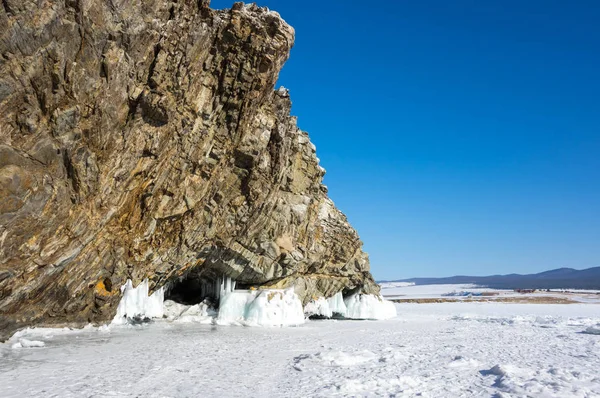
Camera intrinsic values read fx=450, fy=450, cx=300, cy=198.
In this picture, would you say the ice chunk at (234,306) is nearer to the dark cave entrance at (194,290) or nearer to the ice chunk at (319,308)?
the dark cave entrance at (194,290)

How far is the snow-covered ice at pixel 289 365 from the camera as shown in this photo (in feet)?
43.6

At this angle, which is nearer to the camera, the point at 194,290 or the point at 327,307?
the point at 194,290

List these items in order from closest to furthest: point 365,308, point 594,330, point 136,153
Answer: point 136,153, point 594,330, point 365,308

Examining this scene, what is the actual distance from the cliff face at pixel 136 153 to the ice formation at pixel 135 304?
79 centimetres

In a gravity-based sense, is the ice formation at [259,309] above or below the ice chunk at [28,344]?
above

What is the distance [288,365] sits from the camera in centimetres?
1725

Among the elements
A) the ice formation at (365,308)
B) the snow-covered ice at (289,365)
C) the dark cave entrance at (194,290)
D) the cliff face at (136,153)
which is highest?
the cliff face at (136,153)

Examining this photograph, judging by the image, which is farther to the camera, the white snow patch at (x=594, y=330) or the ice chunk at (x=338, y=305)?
the ice chunk at (x=338, y=305)

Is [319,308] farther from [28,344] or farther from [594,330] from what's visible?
[28,344]

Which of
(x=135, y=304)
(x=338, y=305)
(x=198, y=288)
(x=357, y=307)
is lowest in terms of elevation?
(x=357, y=307)

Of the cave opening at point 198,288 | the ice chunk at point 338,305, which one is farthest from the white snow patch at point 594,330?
the cave opening at point 198,288

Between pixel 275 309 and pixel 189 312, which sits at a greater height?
pixel 275 309

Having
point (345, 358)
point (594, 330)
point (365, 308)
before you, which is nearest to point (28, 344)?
point (345, 358)

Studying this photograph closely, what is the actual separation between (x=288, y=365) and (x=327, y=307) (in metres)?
24.7
